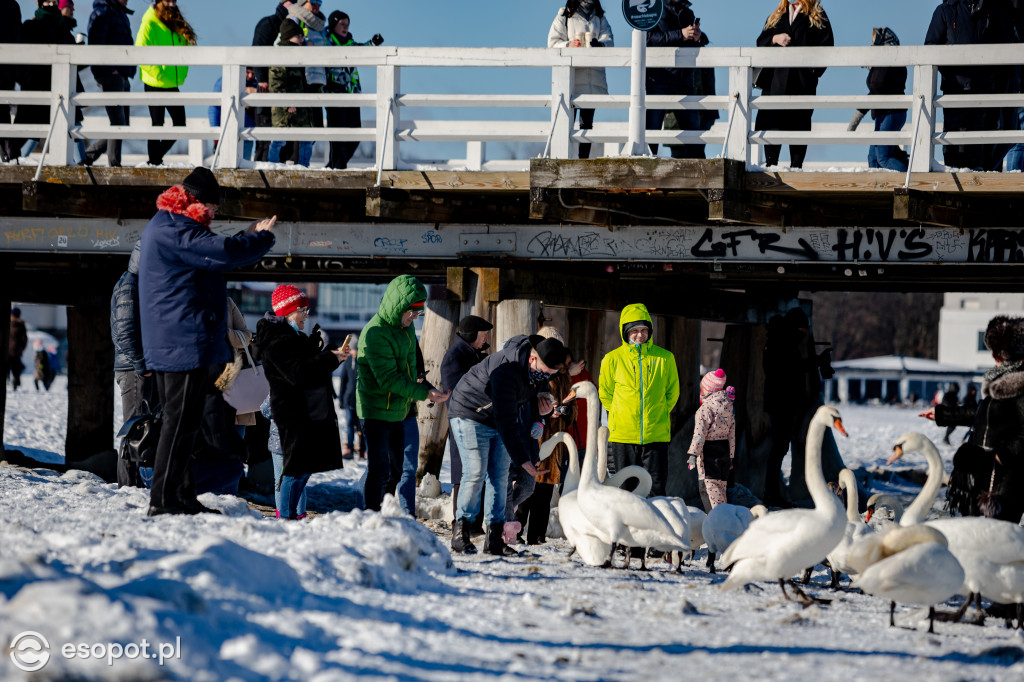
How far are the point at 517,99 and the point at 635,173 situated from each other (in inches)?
48.9

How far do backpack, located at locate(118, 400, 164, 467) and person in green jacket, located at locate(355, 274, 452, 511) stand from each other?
53.2 inches

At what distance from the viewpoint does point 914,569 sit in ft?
19.1

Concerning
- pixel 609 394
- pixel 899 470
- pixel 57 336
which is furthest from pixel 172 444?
pixel 57 336

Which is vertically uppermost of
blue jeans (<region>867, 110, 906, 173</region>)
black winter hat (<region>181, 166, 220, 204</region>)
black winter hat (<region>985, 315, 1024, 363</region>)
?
blue jeans (<region>867, 110, 906, 173</region>)

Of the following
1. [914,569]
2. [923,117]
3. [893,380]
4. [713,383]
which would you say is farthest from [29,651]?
[893,380]

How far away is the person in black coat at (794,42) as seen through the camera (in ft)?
34.8

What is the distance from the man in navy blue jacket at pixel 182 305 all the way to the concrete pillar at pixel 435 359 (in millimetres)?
5317

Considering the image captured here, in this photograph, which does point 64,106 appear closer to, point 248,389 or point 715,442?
point 248,389

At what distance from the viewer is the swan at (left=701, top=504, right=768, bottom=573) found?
306 inches

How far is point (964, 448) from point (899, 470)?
12.5 metres

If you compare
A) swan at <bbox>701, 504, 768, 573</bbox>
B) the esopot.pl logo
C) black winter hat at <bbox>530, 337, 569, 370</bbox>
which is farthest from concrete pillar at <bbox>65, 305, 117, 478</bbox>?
the esopot.pl logo

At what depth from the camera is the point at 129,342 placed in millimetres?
8383

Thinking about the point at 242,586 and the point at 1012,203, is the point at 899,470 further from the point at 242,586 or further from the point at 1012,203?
the point at 242,586

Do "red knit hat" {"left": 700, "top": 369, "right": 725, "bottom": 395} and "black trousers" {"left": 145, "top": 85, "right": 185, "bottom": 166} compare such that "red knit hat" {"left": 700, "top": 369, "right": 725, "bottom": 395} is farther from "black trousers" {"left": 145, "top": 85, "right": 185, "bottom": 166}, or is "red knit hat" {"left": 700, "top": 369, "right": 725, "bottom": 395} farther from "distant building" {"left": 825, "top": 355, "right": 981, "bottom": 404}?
"distant building" {"left": 825, "top": 355, "right": 981, "bottom": 404}
